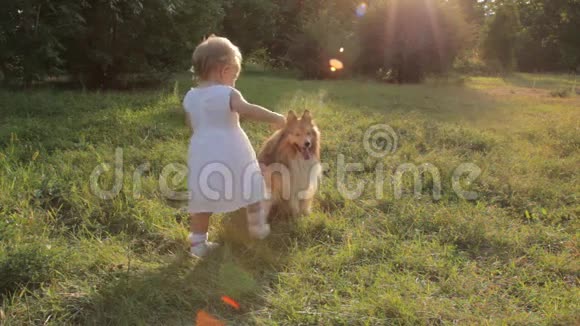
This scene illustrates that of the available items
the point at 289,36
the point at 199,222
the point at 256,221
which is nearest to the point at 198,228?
the point at 199,222

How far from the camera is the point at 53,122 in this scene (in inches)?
278

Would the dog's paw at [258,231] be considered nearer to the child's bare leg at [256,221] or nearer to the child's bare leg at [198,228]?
the child's bare leg at [256,221]

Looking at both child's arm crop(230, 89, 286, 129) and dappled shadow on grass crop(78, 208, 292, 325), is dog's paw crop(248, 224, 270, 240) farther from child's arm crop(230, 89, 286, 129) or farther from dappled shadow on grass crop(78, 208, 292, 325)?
child's arm crop(230, 89, 286, 129)

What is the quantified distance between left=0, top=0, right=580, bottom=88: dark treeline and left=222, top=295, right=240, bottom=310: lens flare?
839 centimetres

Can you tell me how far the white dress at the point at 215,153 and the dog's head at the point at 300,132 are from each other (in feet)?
2.26

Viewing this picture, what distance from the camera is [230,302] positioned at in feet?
9.25

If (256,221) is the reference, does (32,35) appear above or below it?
above

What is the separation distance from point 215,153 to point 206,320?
1.16m

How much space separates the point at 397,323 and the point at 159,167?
11.5 ft

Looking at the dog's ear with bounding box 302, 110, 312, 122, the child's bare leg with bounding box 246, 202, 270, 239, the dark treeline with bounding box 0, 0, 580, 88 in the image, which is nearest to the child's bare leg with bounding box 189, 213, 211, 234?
the child's bare leg with bounding box 246, 202, 270, 239

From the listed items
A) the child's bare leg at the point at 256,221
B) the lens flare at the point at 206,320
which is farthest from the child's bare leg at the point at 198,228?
the lens flare at the point at 206,320

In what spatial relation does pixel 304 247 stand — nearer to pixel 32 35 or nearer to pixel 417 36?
pixel 32 35

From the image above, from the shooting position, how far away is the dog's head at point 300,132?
13.0 ft

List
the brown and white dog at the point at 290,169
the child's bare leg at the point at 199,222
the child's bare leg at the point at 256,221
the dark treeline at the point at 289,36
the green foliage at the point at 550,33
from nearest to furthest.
→ the child's bare leg at the point at 199,222 → the child's bare leg at the point at 256,221 → the brown and white dog at the point at 290,169 → the dark treeline at the point at 289,36 → the green foliage at the point at 550,33
